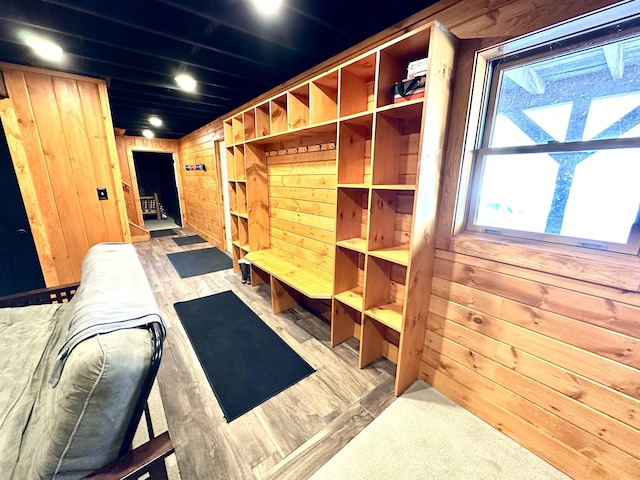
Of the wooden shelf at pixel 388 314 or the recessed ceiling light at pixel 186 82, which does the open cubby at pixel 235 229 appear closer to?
the recessed ceiling light at pixel 186 82

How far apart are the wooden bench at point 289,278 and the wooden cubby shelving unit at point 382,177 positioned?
0.77 feet

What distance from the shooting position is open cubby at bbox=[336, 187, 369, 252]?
6.30 ft

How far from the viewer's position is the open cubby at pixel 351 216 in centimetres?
192

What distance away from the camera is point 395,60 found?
152 centimetres

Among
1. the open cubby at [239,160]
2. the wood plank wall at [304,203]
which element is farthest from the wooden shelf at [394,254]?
the open cubby at [239,160]

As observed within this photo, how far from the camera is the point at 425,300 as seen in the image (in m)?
1.67

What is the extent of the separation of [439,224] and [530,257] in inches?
18.9

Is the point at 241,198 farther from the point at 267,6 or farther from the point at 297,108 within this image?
the point at 267,6

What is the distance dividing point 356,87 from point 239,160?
1.99m

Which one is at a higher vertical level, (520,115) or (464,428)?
(520,115)

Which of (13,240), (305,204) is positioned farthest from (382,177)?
(13,240)

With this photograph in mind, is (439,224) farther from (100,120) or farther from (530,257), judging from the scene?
(100,120)

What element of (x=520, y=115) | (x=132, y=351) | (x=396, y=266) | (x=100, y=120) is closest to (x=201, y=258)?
(x=100, y=120)

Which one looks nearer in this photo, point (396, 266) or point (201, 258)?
point (396, 266)
